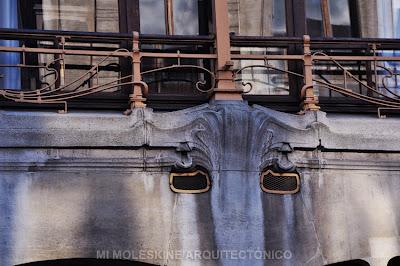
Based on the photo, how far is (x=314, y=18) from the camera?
45.3 ft

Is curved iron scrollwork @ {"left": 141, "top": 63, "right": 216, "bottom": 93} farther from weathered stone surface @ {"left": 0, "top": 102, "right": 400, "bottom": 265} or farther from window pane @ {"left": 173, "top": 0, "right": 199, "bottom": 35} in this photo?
window pane @ {"left": 173, "top": 0, "right": 199, "bottom": 35}

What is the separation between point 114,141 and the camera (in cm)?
1199

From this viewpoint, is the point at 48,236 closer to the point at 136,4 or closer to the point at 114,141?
the point at 114,141

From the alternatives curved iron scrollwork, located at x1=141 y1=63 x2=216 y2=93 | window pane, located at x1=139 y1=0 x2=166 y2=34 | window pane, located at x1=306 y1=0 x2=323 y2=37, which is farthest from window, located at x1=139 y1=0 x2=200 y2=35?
window pane, located at x1=306 y1=0 x2=323 y2=37

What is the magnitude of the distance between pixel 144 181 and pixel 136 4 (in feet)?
7.96

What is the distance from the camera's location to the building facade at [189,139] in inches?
466

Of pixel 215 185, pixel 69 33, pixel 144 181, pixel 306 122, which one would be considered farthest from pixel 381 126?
pixel 69 33

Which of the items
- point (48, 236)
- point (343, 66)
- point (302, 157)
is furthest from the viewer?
point (343, 66)

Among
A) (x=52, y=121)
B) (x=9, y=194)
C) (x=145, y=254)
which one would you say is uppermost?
(x=52, y=121)

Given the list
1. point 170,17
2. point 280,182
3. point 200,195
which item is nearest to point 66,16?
point 170,17

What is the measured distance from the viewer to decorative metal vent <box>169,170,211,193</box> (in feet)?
39.7

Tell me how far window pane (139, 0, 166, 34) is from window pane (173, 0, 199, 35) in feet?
0.54

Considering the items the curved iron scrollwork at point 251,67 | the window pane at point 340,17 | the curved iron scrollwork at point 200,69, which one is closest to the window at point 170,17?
the curved iron scrollwork at point 200,69

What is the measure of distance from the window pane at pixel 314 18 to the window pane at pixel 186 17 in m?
1.49
